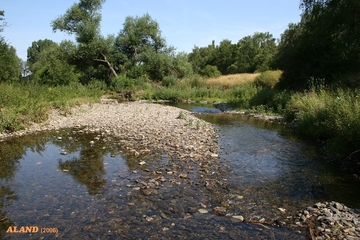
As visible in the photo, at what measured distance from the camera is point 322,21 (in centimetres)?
2178

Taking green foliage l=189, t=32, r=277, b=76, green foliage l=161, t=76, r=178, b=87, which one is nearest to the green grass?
green foliage l=161, t=76, r=178, b=87

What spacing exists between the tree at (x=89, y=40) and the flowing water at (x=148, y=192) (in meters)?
31.4

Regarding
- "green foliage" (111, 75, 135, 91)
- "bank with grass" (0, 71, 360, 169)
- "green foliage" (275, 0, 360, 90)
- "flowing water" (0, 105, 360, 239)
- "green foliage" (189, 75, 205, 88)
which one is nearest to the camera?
"flowing water" (0, 105, 360, 239)

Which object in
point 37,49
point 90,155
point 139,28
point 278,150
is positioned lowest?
point 278,150

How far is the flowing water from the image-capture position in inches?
212

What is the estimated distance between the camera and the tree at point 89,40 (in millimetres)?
39750

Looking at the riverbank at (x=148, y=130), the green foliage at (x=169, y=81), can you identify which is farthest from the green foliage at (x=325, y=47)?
the green foliage at (x=169, y=81)

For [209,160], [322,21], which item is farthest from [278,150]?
[322,21]

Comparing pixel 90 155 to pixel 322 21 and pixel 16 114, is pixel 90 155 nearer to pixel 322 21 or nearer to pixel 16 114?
pixel 16 114

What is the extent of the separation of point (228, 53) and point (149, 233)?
87923 millimetres

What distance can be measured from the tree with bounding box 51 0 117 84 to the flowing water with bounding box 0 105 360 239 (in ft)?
103

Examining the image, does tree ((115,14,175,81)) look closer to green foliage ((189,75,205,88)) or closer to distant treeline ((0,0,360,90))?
Result: distant treeline ((0,0,360,90))

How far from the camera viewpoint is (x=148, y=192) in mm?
6969

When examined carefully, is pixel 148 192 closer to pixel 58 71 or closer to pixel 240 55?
pixel 58 71
